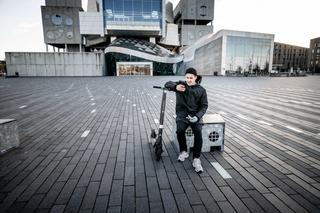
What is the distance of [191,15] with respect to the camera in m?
82.7

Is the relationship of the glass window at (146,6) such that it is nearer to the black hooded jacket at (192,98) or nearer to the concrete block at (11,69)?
the concrete block at (11,69)

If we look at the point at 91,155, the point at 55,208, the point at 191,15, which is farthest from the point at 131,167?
the point at 191,15

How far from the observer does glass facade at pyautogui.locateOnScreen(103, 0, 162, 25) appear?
59.1 metres

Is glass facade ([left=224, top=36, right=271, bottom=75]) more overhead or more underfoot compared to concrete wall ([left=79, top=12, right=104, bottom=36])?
more underfoot

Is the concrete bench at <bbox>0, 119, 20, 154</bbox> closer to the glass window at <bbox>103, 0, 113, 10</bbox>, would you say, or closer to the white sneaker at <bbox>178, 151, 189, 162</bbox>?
the white sneaker at <bbox>178, 151, 189, 162</bbox>

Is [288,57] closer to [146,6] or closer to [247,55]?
[247,55]

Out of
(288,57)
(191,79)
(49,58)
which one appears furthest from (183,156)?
(288,57)

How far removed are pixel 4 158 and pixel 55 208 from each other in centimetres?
234

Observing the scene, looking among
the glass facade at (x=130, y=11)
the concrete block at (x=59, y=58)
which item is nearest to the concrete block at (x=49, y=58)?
the concrete block at (x=59, y=58)

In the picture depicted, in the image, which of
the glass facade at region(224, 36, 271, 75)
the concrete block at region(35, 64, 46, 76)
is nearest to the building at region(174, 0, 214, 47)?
the glass facade at region(224, 36, 271, 75)

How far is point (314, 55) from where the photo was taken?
359ft

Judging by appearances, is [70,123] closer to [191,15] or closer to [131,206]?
[131,206]

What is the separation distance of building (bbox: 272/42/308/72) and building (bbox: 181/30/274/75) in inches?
2496

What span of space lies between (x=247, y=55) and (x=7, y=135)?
6295 centimetres
